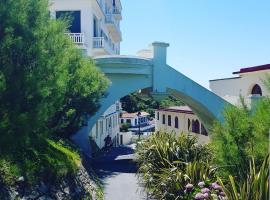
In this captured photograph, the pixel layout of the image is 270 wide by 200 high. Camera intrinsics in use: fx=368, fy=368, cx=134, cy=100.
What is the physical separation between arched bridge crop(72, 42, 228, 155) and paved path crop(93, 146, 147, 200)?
4.14ft

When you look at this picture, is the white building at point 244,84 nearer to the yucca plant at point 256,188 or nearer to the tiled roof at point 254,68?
the tiled roof at point 254,68

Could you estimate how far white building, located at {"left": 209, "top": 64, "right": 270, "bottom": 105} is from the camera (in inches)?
769

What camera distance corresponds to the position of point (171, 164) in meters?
12.9

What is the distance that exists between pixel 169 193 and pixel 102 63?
8.72 meters

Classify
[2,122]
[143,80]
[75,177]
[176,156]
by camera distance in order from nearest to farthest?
[2,122]
[75,177]
[176,156]
[143,80]

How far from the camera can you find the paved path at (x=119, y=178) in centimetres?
1278

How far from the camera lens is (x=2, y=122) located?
20.7 ft

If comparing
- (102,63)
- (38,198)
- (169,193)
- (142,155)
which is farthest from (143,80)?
(38,198)

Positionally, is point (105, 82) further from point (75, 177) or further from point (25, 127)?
point (25, 127)

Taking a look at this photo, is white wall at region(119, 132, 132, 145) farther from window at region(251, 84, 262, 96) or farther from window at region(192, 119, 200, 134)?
window at region(251, 84, 262, 96)

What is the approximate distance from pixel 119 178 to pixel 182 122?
1522 centimetres

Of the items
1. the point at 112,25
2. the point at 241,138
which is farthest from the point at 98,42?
the point at 241,138

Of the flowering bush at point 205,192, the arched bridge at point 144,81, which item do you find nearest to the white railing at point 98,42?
the arched bridge at point 144,81

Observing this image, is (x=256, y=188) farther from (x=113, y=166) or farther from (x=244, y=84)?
(x=244, y=84)
